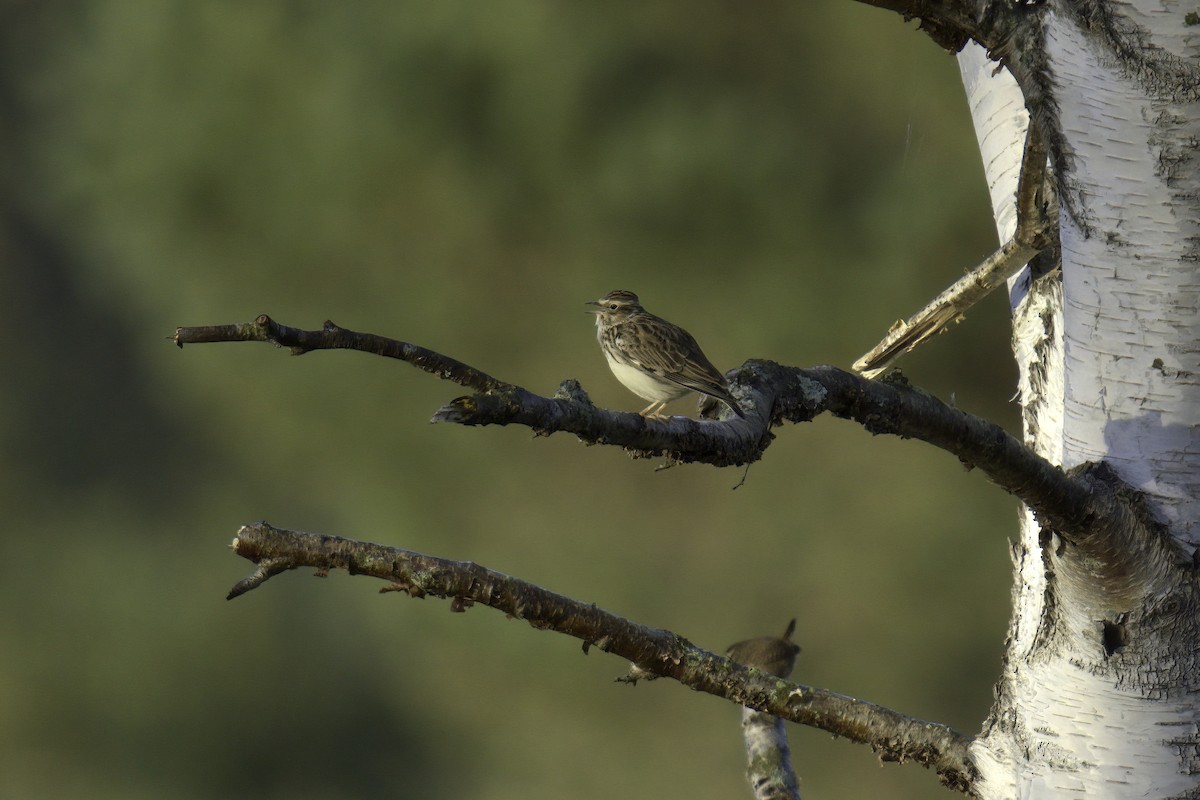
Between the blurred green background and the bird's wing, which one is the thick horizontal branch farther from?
the blurred green background

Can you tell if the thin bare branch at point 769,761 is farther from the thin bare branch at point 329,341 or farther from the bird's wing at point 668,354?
the thin bare branch at point 329,341

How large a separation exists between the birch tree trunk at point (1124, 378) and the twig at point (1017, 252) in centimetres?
27

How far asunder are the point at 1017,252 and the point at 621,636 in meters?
1.38

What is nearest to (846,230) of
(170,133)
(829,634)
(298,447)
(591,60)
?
(591,60)

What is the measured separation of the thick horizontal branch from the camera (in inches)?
84.2

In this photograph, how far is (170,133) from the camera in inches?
609

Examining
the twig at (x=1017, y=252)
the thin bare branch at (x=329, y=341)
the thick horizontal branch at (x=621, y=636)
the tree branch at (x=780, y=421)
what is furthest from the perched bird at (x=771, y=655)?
the thin bare branch at (x=329, y=341)

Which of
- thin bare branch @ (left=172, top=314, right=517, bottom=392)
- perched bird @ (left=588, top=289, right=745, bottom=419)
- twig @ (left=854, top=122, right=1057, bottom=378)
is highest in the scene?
perched bird @ (left=588, top=289, right=745, bottom=419)

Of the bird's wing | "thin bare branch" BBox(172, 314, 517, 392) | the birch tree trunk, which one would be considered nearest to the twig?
the birch tree trunk

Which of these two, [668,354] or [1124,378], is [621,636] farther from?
[668,354]

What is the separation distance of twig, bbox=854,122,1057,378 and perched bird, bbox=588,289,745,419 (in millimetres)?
775

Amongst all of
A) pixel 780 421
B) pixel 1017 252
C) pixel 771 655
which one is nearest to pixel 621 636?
pixel 780 421

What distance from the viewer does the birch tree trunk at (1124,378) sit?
7.57 feet

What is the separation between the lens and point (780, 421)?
266 centimetres
